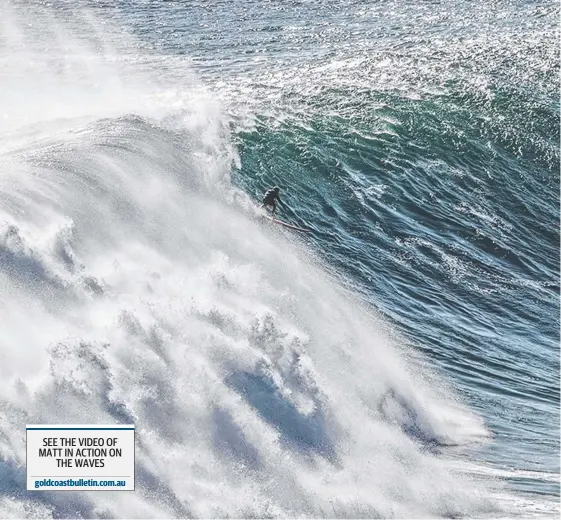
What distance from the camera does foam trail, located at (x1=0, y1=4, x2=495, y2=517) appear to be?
20.5m

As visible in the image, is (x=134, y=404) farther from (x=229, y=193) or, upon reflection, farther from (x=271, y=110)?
(x=271, y=110)

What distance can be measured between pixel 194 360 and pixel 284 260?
8.91m

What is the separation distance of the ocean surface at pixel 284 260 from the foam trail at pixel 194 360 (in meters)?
0.07

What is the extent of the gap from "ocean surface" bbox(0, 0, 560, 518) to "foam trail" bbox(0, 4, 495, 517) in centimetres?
7

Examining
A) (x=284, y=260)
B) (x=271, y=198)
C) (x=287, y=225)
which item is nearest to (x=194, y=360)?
(x=284, y=260)

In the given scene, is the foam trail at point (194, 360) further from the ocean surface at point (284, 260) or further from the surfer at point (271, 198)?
the surfer at point (271, 198)

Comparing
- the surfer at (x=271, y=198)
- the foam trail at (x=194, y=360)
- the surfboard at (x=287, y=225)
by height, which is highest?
the surfer at (x=271, y=198)

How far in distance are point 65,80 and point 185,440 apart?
94.3ft

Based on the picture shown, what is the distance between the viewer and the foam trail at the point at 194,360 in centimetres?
2045

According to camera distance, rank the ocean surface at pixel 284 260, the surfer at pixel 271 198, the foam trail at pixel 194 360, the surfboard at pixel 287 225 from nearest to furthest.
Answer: the foam trail at pixel 194 360, the ocean surface at pixel 284 260, the surfer at pixel 271 198, the surfboard at pixel 287 225

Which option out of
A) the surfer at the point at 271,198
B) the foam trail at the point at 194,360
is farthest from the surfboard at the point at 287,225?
the foam trail at the point at 194,360

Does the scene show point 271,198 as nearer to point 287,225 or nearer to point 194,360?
point 287,225

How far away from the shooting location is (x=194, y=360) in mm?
23109

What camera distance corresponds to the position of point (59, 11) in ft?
185
